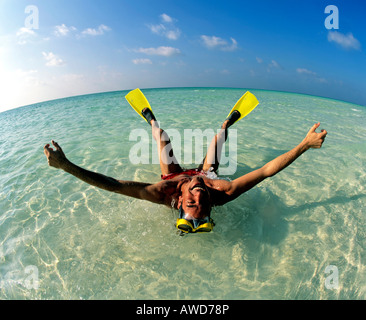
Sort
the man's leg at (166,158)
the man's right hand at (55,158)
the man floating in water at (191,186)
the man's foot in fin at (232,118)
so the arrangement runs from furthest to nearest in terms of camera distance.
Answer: the man's foot in fin at (232,118), the man's leg at (166,158), the man floating in water at (191,186), the man's right hand at (55,158)

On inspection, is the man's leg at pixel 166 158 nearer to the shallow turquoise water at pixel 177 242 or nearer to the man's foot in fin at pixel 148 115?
the shallow turquoise water at pixel 177 242

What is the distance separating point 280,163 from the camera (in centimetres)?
301

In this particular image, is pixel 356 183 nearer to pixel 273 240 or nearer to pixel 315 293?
pixel 273 240

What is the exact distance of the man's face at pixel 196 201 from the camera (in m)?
2.89

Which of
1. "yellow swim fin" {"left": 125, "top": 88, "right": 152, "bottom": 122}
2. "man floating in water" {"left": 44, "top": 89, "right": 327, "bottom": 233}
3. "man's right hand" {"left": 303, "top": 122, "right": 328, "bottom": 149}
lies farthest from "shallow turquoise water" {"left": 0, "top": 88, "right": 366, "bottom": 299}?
"yellow swim fin" {"left": 125, "top": 88, "right": 152, "bottom": 122}

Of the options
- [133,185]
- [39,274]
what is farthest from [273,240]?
[39,274]

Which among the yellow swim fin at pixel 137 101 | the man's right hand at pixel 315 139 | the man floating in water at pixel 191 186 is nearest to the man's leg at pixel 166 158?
the man floating in water at pixel 191 186

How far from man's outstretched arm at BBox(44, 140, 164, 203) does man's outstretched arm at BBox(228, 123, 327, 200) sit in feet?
4.29

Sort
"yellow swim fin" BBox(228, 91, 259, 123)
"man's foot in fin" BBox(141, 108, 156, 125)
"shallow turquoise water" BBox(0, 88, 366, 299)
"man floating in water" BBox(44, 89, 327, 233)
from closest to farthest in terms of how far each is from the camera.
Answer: "man floating in water" BBox(44, 89, 327, 233)
"shallow turquoise water" BBox(0, 88, 366, 299)
"man's foot in fin" BBox(141, 108, 156, 125)
"yellow swim fin" BBox(228, 91, 259, 123)

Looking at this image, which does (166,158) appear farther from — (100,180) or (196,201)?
(100,180)

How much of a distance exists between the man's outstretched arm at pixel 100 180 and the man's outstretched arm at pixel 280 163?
51.4 inches

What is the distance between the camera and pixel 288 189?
455 centimetres

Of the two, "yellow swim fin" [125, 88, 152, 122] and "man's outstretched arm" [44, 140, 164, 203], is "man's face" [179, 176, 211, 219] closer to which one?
"man's outstretched arm" [44, 140, 164, 203]

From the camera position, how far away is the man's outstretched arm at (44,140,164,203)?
234 cm
